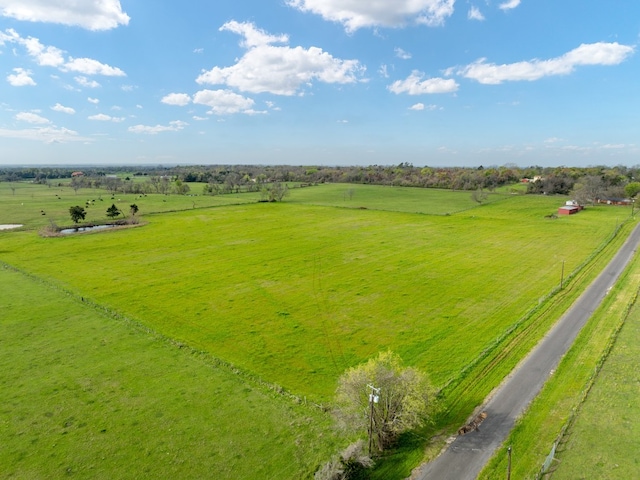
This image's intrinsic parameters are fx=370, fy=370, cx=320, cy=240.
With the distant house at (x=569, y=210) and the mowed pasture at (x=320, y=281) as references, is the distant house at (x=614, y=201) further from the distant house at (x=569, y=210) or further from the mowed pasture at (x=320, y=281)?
the mowed pasture at (x=320, y=281)

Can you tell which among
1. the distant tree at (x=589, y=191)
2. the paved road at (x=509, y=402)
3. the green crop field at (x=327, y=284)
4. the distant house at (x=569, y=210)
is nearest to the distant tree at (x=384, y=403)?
the green crop field at (x=327, y=284)

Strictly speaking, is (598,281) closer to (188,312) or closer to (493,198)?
(188,312)

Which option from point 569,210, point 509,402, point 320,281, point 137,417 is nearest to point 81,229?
point 320,281

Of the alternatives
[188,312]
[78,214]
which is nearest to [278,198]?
[78,214]

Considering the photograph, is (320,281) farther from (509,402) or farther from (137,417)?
(137,417)

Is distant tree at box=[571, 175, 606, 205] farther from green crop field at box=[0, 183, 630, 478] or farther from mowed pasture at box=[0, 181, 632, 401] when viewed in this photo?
mowed pasture at box=[0, 181, 632, 401]
